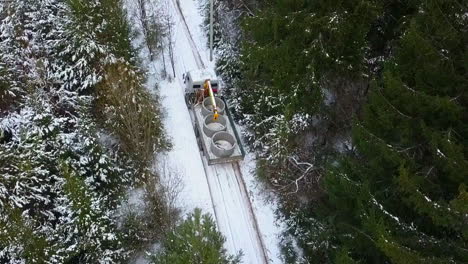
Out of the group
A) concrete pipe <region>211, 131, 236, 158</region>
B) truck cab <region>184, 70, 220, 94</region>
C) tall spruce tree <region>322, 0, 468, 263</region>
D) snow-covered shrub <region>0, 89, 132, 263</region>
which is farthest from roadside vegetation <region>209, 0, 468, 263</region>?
snow-covered shrub <region>0, 89, 132, 263</region>

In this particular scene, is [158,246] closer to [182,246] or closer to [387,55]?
[182,246]

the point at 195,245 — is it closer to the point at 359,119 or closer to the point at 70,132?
Result: the point at 359,119

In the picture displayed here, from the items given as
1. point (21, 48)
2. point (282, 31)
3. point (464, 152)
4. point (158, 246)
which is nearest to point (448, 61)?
point (464, 152)

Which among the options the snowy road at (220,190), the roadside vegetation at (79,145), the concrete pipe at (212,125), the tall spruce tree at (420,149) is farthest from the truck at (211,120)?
the tall spruce tree at (420,149)

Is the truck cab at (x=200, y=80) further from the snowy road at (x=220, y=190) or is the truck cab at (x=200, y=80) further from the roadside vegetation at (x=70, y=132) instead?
the roadside vegetation at (x=70, y=132)

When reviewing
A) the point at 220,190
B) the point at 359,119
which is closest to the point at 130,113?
the point at 220,190

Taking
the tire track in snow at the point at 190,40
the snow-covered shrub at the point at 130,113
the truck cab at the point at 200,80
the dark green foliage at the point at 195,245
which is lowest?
the dark green foliage at the point at 195,245

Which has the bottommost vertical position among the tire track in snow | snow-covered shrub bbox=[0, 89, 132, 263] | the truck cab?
snow-covered shrub bbox=[0, 89, 132, 263]

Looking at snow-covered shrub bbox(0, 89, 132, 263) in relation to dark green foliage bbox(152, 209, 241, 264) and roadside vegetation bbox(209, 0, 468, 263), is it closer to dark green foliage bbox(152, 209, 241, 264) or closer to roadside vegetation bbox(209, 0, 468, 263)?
dark green foliage bbox(152, 209, 241, 264)
